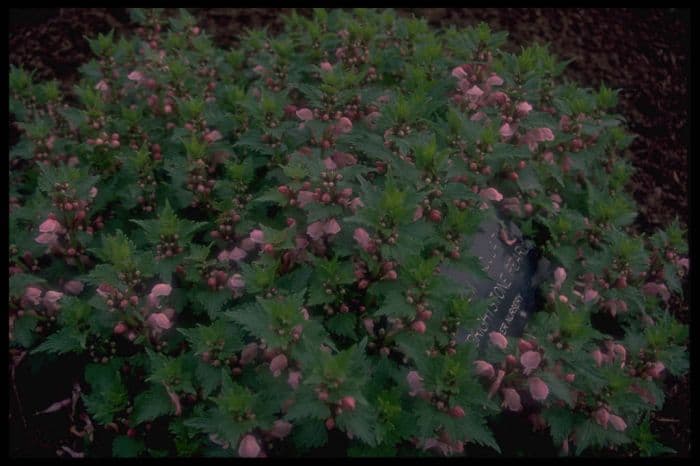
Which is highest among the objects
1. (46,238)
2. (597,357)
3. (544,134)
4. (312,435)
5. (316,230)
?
(544,134)

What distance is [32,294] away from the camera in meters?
3.84

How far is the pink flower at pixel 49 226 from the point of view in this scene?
12.4 ft

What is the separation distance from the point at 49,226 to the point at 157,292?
80 cm

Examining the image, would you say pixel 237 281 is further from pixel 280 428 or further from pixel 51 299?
pixel 51 299

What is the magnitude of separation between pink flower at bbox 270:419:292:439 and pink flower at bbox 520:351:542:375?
3.92 ft

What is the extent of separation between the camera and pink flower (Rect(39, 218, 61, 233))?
12.4 feet

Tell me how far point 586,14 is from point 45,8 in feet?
20.6

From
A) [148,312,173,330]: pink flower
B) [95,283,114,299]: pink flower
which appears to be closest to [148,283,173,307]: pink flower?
[148,312,173,330]: pink flower

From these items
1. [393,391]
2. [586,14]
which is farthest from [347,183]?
[586,14]

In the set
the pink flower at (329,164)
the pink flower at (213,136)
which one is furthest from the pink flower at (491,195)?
the pink flower at (213,136)

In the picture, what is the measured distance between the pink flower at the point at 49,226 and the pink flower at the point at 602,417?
3.14 metres

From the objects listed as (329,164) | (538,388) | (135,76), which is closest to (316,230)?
(329,164)

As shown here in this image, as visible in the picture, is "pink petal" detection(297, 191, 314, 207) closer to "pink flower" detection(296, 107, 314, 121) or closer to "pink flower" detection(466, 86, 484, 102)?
"pink flower" detection(296, 107, 314, 121)

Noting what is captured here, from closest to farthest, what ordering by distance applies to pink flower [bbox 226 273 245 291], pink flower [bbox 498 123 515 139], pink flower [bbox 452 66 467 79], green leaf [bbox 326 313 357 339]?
pink flower [bbox 226 273 245 291] → green leaf [bbox 326 313 357 339] → pink flower [bbox 498 123 515 139] → pink flower [bbox 452 66 467 79]
